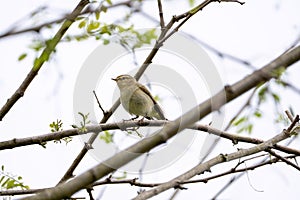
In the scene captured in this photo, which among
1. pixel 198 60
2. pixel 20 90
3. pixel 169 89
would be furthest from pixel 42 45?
pixel 169 89

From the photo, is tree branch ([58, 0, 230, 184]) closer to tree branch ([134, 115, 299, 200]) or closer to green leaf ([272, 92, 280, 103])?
tree branch ([134, 115, 299, 200])

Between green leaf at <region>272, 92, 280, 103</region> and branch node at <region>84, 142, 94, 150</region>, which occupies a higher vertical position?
branch node at <region>84, 142, 94, 150</region>

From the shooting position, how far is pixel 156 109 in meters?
6.49

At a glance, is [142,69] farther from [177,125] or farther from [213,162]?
[177,125]

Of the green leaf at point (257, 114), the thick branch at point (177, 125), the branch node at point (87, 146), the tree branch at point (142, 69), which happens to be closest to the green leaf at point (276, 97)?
the green leaf at point (257, 114)

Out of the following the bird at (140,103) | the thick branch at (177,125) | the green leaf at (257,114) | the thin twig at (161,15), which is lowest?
the thick branch at (177,125)

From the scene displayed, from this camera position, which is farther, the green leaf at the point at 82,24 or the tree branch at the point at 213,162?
the green leaf at the point at 82,24

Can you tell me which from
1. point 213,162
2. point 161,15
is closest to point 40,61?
point 213,162

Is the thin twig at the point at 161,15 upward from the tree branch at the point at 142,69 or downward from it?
upward

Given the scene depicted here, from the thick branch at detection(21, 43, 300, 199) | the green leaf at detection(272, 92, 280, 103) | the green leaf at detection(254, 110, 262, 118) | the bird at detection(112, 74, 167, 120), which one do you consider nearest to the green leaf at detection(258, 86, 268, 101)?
the green leaf at detection(272, 92, 280, 103)

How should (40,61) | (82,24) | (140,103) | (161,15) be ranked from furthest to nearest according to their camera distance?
1. (140,103)
2. (161,15)
3. (82,24)
4. (40,61)

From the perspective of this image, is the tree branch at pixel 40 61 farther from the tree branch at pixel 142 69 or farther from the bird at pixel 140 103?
the bird at pixel 140 103

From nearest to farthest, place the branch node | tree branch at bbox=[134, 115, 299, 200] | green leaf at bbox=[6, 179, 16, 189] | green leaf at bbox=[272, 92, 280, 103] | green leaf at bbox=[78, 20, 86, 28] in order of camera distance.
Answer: green leaf at bbox=[272, 92, 280, 103]
tree branch at bbox=[134, 115, 299, 200]
green leaf at bbox=[78, 20, 86, 28]
green leaf at bbox=[6, 179, 16, 189]
the branch node

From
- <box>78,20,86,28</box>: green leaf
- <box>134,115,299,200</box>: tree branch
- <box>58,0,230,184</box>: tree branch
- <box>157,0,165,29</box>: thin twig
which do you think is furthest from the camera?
<box>157,0,165,29</box>: thin twig
